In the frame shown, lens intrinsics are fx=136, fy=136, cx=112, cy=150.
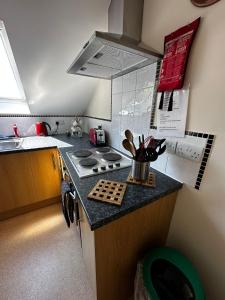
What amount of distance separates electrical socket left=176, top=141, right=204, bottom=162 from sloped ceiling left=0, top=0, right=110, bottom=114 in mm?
1151

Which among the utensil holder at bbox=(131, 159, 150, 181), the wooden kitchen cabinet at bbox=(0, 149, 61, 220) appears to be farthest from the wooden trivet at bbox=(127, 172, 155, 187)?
the wooden kitchen cabinet at bbox=(0, 149, 61, 220)

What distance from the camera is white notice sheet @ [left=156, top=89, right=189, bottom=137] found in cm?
79

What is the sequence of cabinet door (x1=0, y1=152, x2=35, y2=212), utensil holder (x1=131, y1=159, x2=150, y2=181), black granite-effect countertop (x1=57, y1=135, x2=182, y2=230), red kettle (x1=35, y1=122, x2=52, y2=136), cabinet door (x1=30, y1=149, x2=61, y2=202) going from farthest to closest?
red kettle (x1=35, y1=122, x2=52, y2=136)
cabinet door (x1=30, y1=149, x2=61, y2=202)
cabinet door (x1=0, y1=152, x2=35, y2=212)
utensil holder (x1=131, y1=159, x2=150, y2=181)
black granite-effect countertop (x1=57, y1=135, x2=182, y2=230)

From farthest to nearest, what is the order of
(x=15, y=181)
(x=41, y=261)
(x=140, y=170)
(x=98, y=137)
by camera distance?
(x=98, y=137)
(x=15, y=181)
(x=41, y=261)
(x=140, y=170)

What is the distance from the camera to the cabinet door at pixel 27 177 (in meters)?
1.42

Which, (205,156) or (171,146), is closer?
(205,156)

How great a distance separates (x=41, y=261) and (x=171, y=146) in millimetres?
1470

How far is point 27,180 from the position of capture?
5.04 ft

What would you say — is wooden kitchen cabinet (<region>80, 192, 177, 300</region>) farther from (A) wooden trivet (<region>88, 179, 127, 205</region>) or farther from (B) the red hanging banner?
(B) the red hanging banner

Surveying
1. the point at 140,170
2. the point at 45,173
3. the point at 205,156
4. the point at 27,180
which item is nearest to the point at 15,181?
the point at 27,180

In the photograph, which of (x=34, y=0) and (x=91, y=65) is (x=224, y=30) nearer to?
(x=91, y=65)

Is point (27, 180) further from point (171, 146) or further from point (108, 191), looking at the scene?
point (171, 146)

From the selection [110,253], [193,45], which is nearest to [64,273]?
[110,253]

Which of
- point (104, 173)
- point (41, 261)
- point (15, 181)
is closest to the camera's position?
point (104, 173)
